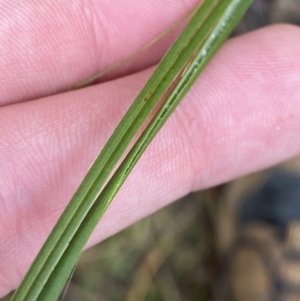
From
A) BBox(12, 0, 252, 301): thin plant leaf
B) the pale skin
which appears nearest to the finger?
the pale skin

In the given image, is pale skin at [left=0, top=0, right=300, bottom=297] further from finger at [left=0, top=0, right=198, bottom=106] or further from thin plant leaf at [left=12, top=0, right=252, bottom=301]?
thin plant leaf at [left=12, top=0, right=252, bottom=301]

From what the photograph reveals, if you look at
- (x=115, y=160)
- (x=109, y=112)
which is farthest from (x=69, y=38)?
(x=115, y=160)

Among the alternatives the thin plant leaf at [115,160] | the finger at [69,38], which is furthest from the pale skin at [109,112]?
the thin plant leaf at [115,160]

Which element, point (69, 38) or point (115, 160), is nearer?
point (115, 160)

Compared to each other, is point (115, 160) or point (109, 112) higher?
point (115, 160)

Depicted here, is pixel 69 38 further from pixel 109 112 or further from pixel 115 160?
pixel 115 160

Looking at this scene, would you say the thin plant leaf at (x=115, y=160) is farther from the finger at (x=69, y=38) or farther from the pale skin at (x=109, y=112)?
the finger at (x=69, y=38)

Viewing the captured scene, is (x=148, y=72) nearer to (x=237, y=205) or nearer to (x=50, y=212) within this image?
(x=50, y=212)
